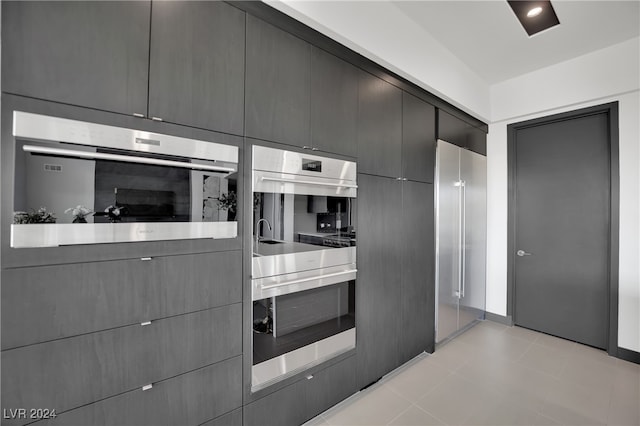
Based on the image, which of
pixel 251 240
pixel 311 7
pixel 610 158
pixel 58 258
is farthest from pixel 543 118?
pixel 58 258

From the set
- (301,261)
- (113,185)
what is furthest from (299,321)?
(113,185)

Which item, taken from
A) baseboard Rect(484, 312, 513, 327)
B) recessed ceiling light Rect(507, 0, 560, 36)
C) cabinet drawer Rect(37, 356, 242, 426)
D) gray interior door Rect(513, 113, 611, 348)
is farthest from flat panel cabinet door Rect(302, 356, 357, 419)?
recessed ceiling light Rect(507, 0, 560, 36)

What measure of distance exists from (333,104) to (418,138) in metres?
1.13

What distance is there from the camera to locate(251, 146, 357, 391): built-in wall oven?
1.68 meters

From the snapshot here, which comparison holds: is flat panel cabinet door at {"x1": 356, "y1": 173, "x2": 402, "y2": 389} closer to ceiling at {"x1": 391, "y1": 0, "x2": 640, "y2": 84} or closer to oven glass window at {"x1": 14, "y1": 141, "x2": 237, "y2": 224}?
oven glass window at {"x1": 14, "y1": 141, "x2": 237, "y2": 224}

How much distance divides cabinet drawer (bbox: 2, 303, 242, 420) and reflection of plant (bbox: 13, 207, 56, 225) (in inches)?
18.9

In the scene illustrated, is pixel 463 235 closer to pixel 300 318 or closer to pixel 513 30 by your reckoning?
pixel 513 30

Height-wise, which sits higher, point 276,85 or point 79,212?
point 276,85

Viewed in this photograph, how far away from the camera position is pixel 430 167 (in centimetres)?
294

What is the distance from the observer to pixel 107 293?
Answer: 4.00 ft

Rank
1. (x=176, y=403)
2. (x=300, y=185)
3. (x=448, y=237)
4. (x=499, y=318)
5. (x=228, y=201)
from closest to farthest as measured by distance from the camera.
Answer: (x=176, y=403), (x=228, y=201), (x=300, y=185), (x=448, y=237), (x=499, y=318)

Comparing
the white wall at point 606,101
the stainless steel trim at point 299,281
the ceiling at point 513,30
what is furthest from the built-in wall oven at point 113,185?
the white wall at point 606,101

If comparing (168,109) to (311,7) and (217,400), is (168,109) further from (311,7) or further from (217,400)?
(217,400)

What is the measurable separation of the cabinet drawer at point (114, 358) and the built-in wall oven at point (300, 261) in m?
0.25
